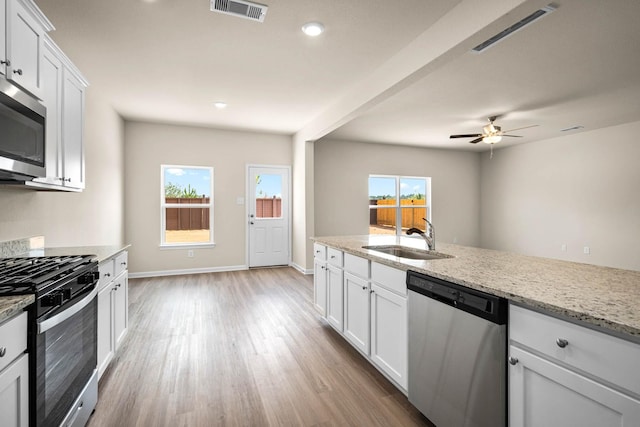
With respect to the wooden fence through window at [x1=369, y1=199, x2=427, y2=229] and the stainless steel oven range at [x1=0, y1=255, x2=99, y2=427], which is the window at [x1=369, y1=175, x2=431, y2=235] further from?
the stainless steel oven range at [x1=0, y1=255, x2=99, y2=427]

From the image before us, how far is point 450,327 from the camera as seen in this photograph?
1579 millimetres

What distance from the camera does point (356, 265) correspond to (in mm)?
2559

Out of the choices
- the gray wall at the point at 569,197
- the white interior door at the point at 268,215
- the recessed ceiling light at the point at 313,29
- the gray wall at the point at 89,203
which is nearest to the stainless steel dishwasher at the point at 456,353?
the recessed ceiling light at the point at 313,29

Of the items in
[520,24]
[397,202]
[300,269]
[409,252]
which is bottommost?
[300,269]

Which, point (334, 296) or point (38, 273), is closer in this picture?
point (38, 273)

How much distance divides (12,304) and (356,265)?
6.49 ft

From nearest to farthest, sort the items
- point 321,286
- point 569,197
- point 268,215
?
point 321,286 < point 268,215 < point 569,197

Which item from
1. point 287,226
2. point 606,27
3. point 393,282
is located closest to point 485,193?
point 287,226

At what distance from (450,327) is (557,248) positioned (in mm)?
6684

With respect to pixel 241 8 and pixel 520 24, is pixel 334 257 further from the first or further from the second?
pixel 520 24

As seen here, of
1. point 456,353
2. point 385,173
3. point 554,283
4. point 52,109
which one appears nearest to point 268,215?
point 385,173

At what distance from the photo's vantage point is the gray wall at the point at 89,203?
2412mm

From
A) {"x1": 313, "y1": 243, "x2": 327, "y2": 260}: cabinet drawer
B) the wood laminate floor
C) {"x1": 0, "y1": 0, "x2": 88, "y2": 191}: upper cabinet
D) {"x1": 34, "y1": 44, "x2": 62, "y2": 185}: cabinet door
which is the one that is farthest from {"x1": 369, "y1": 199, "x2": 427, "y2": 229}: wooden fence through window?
{"x1": 34, "y1": 44, "x2": 62, "y2": 185}: cabinet door

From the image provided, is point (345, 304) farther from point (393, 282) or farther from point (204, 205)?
point (204, 205)
